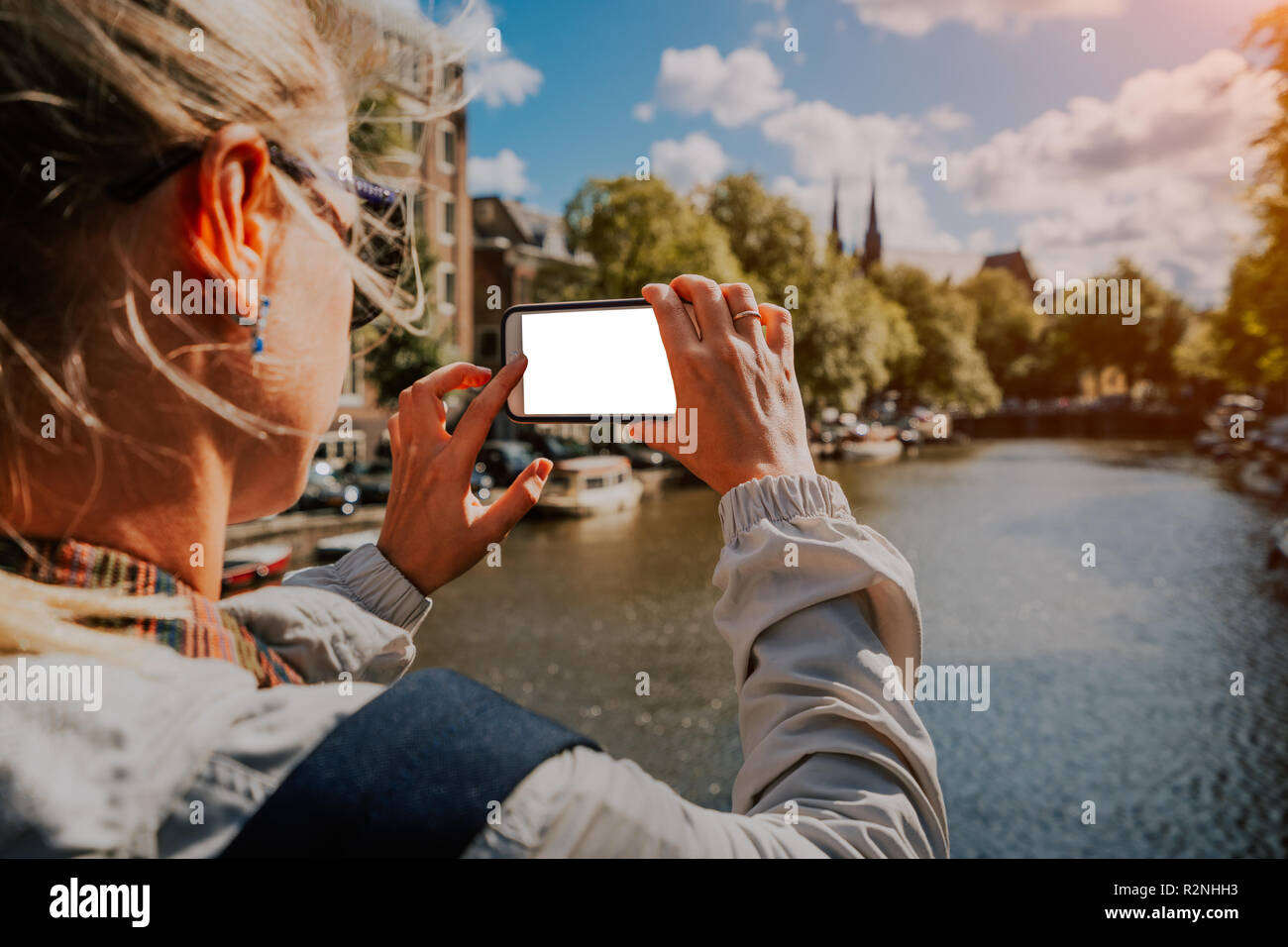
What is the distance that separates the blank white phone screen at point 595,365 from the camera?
1239mm

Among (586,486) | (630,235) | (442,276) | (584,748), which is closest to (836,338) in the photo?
(630,235)

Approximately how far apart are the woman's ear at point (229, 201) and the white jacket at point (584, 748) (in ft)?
1.01

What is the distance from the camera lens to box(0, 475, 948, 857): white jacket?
1.94 feet

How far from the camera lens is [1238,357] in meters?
38.6

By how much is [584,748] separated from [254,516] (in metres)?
0.45

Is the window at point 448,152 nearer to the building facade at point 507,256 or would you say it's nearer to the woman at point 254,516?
the building facade at point 507,256

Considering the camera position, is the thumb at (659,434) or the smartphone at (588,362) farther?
the smartphone at (588,362)

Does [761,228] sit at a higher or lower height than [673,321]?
higher

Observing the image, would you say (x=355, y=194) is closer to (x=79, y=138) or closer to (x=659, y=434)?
(x=79, y=138)

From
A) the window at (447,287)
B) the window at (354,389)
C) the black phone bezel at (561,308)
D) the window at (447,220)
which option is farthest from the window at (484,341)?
the black phone bezel at (561,308)

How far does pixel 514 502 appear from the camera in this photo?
1.17 metres
